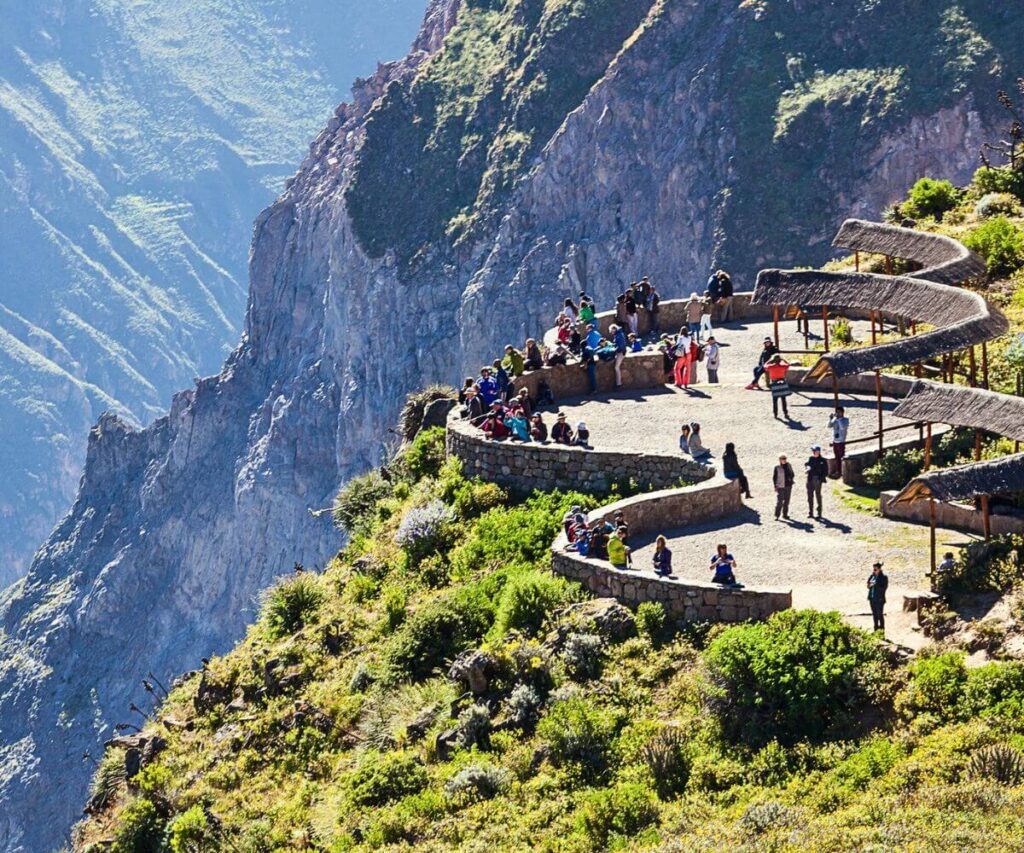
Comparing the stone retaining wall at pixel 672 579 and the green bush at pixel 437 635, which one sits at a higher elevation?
the stone retaining wall at pixel 672 579

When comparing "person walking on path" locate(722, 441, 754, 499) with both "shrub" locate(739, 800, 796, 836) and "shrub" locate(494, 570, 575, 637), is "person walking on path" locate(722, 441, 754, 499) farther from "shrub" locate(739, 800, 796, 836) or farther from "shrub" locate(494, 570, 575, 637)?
"shrub" locate(739, 800, 796, 836)

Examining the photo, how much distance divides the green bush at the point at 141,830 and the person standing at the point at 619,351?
14721 mm

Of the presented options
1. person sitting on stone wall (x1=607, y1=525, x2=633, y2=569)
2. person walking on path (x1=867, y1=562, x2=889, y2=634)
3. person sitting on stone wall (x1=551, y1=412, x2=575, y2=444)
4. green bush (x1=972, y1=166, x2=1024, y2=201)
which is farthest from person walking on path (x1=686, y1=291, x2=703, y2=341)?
person walking on path (x1=867, y1=562, x2=889, y2=634)

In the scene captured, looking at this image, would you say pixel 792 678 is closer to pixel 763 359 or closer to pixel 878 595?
pixel 878 595

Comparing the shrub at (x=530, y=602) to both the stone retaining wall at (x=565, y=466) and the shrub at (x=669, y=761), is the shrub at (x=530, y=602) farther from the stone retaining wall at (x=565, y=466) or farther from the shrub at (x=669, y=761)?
the shrub at (x=669, y=761)

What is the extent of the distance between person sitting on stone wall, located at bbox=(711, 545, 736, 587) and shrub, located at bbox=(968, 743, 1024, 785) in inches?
251

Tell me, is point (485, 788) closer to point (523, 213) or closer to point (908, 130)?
point (908, 130)

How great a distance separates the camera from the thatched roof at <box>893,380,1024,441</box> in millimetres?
31531

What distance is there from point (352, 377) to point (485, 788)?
168 meters

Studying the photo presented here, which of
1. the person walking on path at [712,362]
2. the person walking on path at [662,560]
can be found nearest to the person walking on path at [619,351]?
the person walking on path at [712,362]

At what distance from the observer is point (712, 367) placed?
147 feet

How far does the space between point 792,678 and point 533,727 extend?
4.60 meters

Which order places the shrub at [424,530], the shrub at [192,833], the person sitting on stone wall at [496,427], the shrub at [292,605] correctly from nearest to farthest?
the shrub at [192,833] < the shrub at [424,530] < the person sitting on stone wall at [496,427] < the shrub at [292,605]

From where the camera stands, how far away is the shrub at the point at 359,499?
4819 cm
